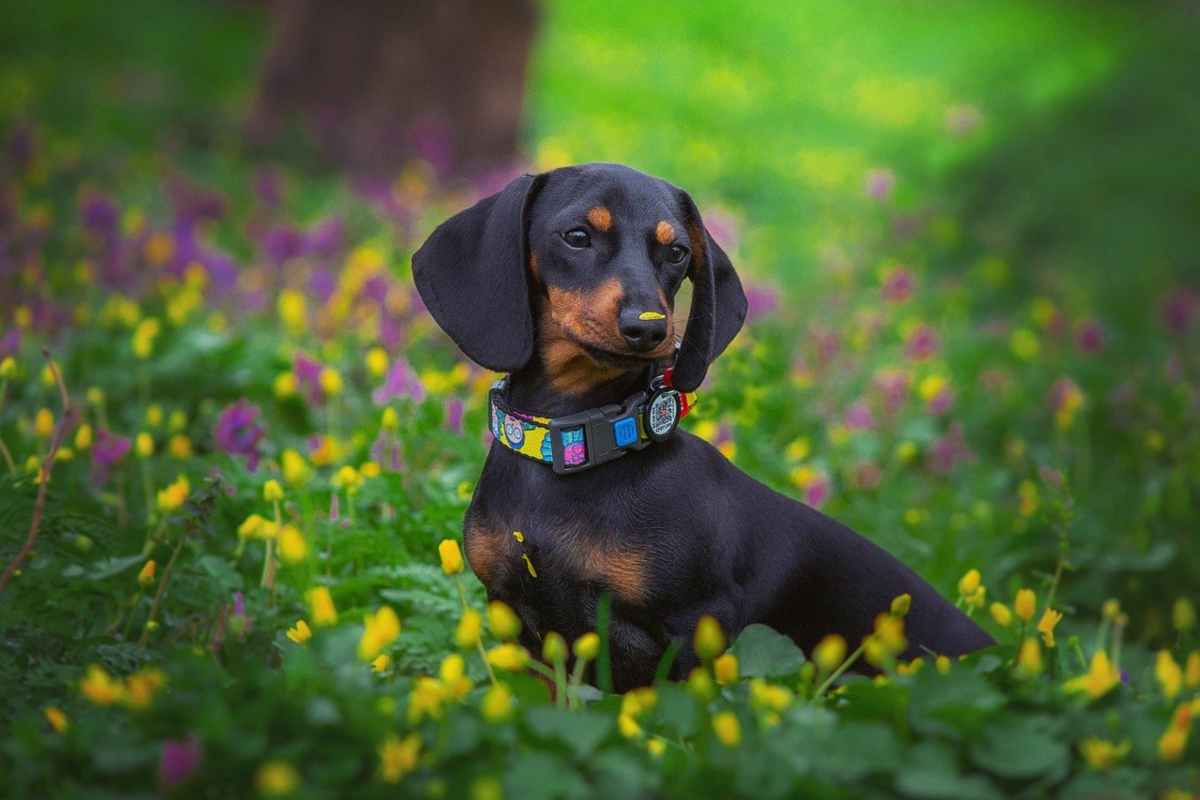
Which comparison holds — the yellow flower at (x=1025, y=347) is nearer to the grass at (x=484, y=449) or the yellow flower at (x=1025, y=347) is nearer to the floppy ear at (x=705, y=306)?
the grass at (x=484, y=449)

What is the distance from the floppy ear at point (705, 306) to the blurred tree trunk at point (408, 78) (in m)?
6.26

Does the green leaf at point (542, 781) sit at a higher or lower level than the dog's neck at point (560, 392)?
lower

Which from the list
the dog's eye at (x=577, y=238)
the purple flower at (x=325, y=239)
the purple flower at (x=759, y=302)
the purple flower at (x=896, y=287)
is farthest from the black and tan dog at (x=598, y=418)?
the purple flower at (x=325, y=239)

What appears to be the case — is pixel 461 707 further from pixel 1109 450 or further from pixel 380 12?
pixel 380 12

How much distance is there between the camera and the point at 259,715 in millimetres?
2111

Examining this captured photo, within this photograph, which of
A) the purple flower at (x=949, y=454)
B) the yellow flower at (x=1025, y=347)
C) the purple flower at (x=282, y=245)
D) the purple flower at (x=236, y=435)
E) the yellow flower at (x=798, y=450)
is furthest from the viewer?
the yellow flower at (x=1025, y=347)

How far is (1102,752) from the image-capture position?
2.14 metres

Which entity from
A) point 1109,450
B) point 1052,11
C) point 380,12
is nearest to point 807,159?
point 380,12

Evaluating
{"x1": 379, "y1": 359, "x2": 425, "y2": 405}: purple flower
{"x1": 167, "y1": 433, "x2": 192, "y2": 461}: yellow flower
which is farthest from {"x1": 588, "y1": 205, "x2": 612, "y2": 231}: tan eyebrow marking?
{"x1": 167, "y1": 433, "x2": 192, "y2": 461}: yellow flower

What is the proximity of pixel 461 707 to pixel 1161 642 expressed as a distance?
2.73m

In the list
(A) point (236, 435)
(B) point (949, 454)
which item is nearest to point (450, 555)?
(A) point (236, 435)

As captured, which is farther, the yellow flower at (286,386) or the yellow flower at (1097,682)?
the yellow flower at (286,386)

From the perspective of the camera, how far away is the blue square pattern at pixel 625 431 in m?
2.83

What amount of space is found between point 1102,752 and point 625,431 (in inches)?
43.7
